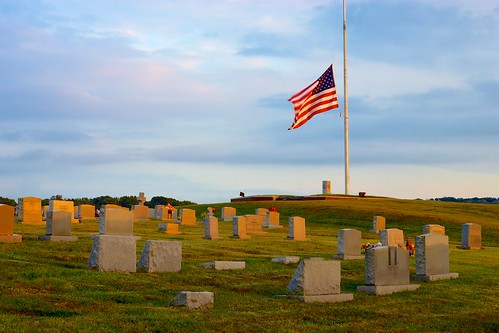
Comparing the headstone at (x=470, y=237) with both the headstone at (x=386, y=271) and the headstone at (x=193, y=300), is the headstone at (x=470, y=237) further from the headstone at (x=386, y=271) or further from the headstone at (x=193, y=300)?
the headstone at (x=193, y=300)

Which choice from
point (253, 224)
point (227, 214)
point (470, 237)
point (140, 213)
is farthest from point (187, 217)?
point (470, 237)

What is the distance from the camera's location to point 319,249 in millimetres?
30938

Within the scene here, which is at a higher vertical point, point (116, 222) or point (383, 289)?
point (116, 222)

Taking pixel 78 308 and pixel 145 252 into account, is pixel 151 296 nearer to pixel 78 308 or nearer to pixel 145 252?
pixel 78 308

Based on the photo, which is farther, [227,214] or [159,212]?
[159,212]

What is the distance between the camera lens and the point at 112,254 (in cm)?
1800

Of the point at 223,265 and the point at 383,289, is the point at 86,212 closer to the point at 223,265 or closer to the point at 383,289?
the point at 223,265

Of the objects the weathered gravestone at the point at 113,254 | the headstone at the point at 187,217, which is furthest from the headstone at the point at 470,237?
the weathered gravestone at the point at 113,254

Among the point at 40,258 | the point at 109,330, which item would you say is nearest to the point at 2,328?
the point at 109,330

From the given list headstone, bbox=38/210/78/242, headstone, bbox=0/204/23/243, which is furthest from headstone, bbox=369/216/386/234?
headstone, bbox=0/204/23/243

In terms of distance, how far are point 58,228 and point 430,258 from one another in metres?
12.4

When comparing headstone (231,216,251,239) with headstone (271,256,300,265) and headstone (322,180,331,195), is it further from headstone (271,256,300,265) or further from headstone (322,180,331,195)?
headstone (322,180,331,195)

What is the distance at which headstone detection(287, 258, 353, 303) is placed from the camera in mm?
16281

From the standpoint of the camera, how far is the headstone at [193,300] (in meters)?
14.1
